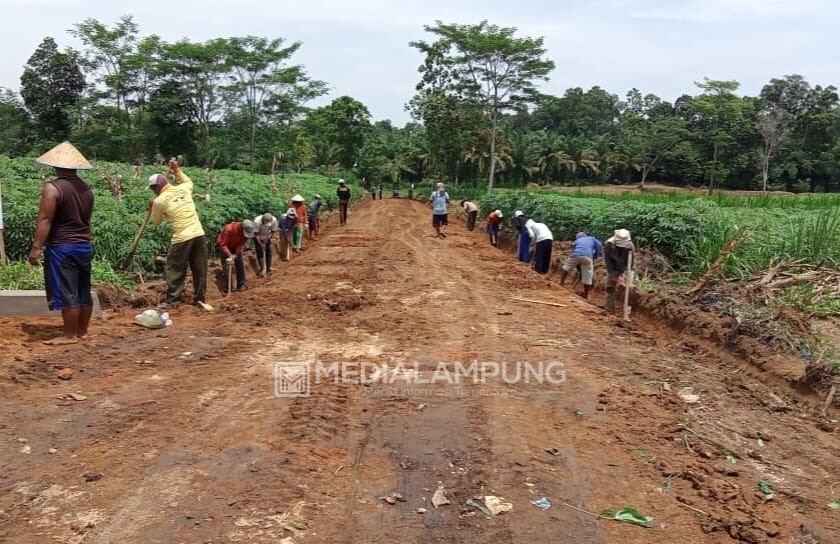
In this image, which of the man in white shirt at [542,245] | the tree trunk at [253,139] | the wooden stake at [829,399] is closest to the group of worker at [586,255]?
the man in white shirt at [542,245]

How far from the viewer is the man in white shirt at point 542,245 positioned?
12.4 m

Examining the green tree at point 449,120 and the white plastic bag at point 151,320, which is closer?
the white plastic bag at point 151,320

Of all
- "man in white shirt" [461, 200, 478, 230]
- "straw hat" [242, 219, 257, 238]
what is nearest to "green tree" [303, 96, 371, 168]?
"man in white shirt" [461, 200, 478, 230]

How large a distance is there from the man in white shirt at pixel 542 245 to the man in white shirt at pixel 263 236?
524 centimetres

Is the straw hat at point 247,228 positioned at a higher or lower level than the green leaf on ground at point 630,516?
higher

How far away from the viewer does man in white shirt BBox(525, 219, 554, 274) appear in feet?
40.8

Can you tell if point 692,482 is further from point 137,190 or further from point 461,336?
point 137,190

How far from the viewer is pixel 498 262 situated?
44.1 feet

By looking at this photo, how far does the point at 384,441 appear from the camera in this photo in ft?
13.3

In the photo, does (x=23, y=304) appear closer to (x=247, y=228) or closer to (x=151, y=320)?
(x=151, y=320)

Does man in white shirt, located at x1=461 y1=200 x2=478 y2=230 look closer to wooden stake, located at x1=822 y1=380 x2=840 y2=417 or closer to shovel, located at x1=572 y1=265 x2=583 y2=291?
shovel, located at x1=572 y1=265 x2=583 y2=291

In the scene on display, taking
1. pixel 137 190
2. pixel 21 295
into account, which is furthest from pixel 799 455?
pixel 137 190

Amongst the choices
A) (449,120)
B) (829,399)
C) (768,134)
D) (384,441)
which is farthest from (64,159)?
(768,134)

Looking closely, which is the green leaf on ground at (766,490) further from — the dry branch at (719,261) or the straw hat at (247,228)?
the straw hat at (247,228)
